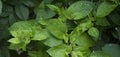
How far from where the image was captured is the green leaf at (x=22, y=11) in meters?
1.11

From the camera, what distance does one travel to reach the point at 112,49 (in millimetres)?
1016

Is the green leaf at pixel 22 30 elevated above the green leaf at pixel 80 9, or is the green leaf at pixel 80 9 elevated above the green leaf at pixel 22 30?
the green leaf at pixel 80 9

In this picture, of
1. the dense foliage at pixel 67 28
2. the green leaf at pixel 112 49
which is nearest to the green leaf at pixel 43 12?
the dense foliage at pixel 67 28

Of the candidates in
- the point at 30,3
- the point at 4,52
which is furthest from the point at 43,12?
the point at 4,52

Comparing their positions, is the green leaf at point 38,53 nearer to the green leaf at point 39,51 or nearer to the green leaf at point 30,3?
the green leaf at point 39,51

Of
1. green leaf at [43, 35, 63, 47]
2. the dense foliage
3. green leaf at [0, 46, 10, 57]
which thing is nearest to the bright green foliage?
the dense foliage

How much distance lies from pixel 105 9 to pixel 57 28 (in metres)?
0.17

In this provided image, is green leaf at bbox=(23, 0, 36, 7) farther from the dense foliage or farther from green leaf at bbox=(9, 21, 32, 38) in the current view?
green leaf at bbox=(9, 21, 32, 38)

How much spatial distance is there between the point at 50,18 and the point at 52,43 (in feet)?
0.40

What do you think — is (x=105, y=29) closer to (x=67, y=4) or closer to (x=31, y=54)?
(x=67, y=4)

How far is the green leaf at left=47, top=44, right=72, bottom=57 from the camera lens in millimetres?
918

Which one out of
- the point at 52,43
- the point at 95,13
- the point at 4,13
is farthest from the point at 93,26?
the point at 4,13

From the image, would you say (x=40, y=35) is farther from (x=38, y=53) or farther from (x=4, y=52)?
(x=4, y=52)

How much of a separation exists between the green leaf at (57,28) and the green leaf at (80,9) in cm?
5
